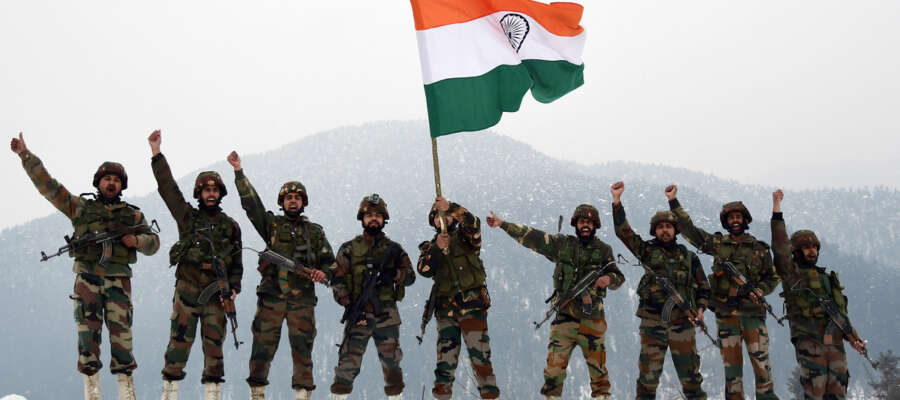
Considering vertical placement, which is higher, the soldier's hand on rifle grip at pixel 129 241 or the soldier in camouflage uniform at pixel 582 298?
the soldier's hand on rifle grip at pixel 129 241

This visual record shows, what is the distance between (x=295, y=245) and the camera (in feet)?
32.9

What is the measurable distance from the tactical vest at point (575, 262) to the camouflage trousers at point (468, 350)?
1.31 meters

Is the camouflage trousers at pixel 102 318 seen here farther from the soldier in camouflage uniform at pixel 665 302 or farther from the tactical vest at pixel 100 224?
the soldier in camouflage uniform at pixel 665 302

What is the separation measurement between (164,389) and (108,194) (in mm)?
2775

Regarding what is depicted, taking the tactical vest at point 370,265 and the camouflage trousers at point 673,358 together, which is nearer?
the tactical vest at point 370,265

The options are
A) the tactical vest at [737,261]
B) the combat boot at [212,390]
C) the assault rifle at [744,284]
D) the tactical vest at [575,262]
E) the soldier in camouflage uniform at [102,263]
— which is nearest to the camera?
the soldier in camouflage uniform at [102,263]

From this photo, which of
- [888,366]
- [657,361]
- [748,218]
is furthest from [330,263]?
[888,366]

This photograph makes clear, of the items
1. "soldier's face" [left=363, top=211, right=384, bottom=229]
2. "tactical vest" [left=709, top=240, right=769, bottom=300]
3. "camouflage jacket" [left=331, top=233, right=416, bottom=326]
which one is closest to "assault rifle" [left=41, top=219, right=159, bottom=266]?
"camouflage jacket" [left=331, top=233, right=416, bottom=326]

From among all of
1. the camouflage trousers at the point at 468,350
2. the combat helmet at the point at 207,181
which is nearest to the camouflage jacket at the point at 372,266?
the camouflage trousers at the point at 468,350

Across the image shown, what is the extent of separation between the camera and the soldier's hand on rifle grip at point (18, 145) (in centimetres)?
900

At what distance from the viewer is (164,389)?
9.16 metres

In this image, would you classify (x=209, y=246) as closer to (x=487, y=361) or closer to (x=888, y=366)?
(x=487, y=361)

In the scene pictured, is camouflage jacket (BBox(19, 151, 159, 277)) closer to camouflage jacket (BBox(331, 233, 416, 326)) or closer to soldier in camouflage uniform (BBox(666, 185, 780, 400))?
camouflage jacket (BBox(331, 233, 416, 326))

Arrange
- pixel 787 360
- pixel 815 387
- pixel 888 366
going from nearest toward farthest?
1. pixel 815 387
2. pixel 888 366
3. pixel 787 360
